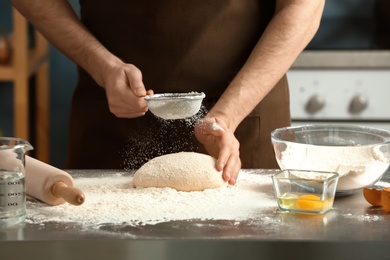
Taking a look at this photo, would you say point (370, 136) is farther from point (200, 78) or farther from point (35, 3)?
point (35, 3)

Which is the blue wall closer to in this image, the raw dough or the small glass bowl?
the raw dough


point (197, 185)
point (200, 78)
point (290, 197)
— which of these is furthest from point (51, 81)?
point (290, 197)

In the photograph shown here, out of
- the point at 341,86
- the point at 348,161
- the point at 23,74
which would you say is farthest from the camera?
the point at 23,74

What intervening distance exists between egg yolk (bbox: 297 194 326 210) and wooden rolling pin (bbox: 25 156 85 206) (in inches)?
13.9

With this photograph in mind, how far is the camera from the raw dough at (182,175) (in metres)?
1.52

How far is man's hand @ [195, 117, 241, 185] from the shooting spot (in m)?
1.57

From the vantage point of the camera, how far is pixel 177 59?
6.61 ft

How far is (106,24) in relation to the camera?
2.05 meters

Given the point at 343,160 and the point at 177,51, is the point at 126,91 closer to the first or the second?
the point at 177,51

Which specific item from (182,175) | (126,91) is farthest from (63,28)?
(182,175)

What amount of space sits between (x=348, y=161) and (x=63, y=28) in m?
0.85

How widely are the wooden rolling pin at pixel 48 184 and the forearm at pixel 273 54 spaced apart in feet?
1.68

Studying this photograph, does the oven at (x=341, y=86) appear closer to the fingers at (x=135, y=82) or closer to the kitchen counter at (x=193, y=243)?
the fingers at (x=135, y=82)

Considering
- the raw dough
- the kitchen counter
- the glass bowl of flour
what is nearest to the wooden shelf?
the raw dough
